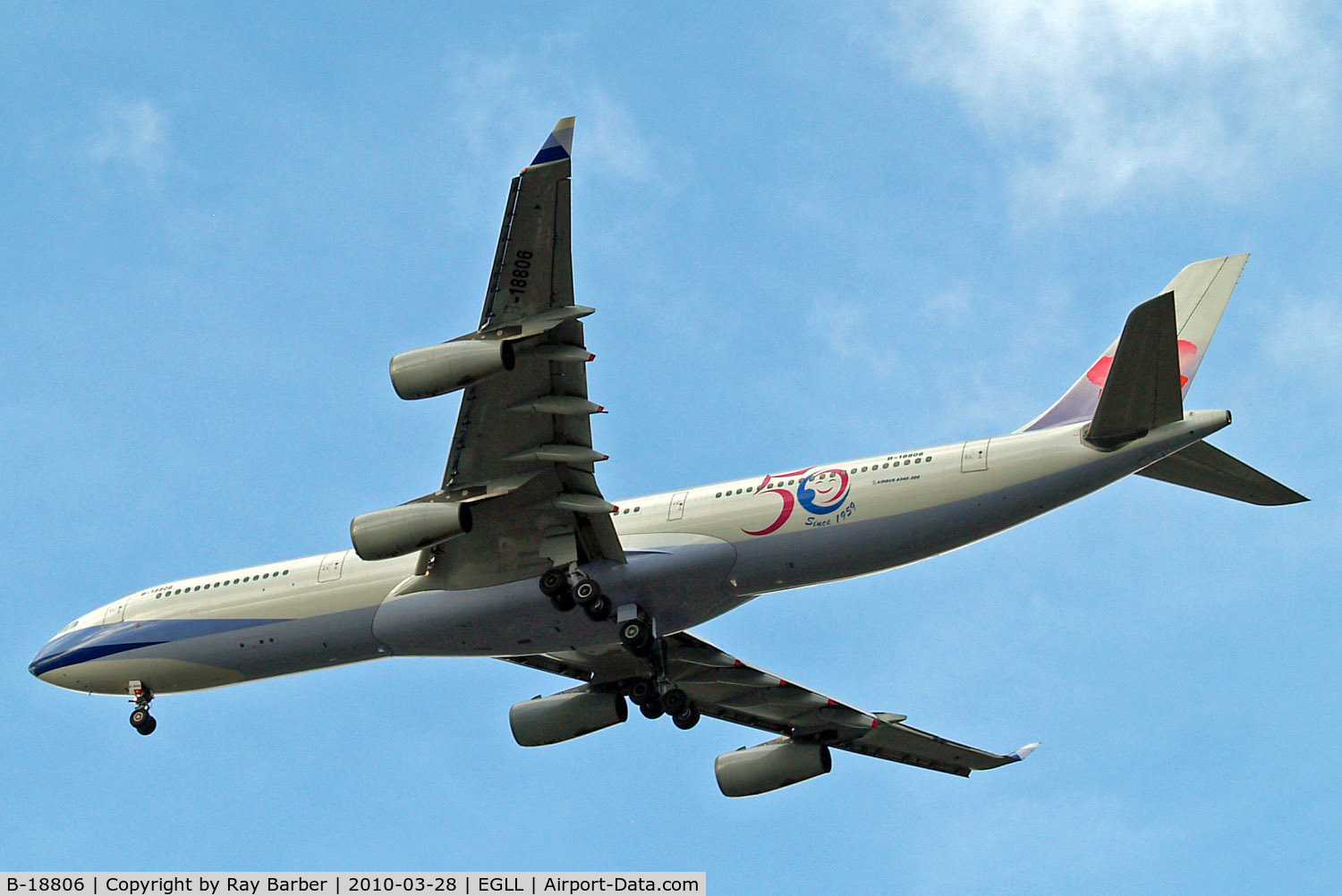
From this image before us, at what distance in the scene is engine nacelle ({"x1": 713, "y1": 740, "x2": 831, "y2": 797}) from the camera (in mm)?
34781

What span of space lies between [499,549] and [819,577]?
18.0 ft

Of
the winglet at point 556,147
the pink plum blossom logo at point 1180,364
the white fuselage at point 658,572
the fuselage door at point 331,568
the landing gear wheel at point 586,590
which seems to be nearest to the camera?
the winglet at point 556,147

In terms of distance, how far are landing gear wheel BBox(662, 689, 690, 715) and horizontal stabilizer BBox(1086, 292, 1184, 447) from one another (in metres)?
9.24

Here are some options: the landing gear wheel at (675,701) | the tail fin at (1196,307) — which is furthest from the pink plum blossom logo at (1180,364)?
the landing gear wheel at (675,701)

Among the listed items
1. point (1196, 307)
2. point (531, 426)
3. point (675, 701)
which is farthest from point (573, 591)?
point (1196, 307)

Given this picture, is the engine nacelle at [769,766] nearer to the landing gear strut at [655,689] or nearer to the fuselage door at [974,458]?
the landing gear strut at [655,689]

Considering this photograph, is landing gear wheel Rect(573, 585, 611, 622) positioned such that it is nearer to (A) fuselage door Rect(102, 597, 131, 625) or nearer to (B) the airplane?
(B) the airplane

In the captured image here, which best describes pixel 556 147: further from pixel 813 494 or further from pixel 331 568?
pixel 331 568

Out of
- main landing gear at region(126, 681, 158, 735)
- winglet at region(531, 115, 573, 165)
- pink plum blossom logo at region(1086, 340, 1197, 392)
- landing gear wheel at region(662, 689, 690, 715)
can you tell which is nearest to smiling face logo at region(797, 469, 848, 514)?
pink plum blossom logo at region(1086, 340, 1197, 392)

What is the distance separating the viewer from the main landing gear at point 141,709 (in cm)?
3180

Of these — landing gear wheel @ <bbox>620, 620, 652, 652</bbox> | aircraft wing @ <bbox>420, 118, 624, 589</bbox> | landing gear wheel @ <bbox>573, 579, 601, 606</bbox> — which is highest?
aircraft wing @ <bbox>420, 118, 624, 589</bbox>

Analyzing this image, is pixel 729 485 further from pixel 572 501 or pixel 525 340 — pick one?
pixel 525 340

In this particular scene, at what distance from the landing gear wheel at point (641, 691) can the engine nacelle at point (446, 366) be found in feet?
29.9

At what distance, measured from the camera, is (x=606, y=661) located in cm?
3325
